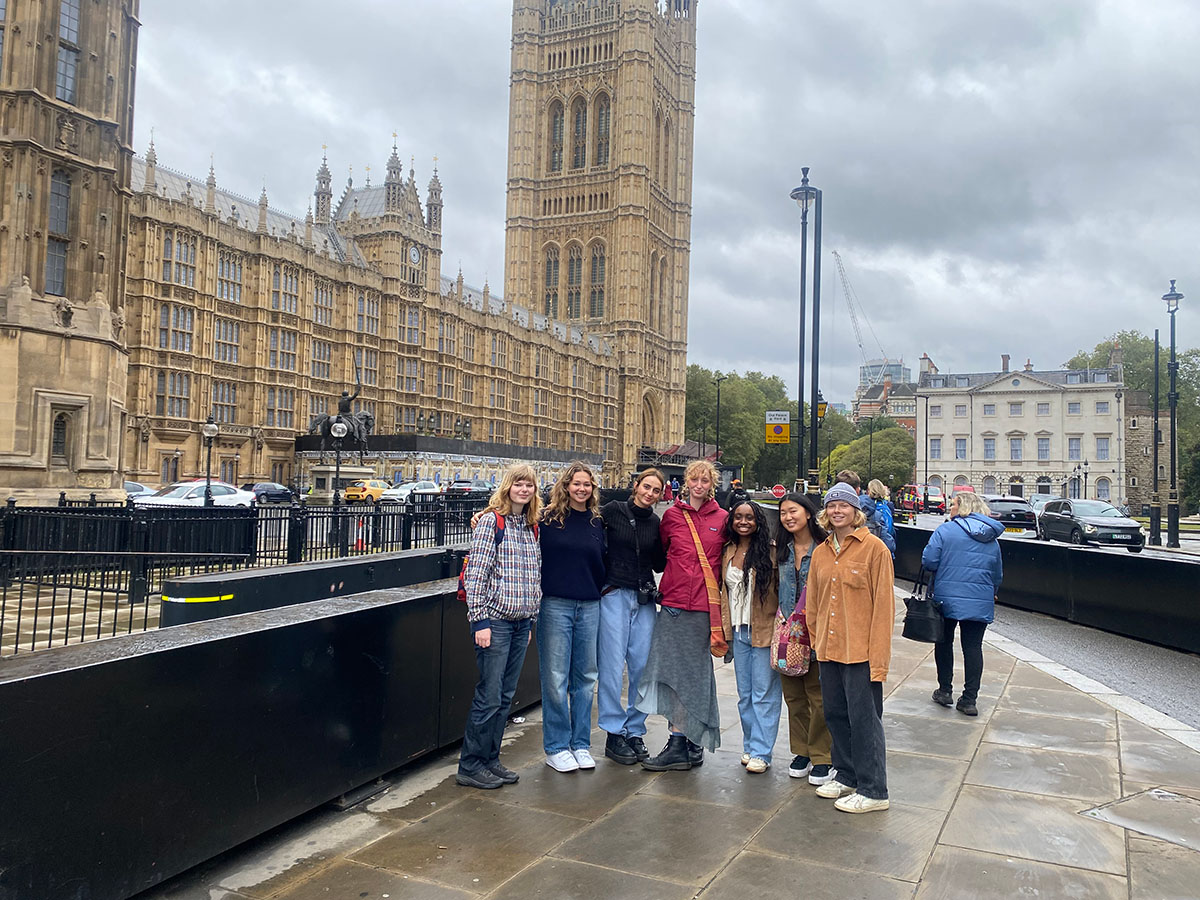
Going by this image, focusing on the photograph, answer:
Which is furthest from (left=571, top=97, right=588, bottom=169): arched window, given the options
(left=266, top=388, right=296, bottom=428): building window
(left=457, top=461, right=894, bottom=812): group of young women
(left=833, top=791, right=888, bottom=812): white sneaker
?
(left=833, top=791, right=888, bottom=812): white sneaker

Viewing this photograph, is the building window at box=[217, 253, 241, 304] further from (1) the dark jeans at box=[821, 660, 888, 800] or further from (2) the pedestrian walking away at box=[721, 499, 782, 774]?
(1) the dark jeans at box=[821, 660, 888, 800]

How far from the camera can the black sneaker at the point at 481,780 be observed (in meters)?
5.00

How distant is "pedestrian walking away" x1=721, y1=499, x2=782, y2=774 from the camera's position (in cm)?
533

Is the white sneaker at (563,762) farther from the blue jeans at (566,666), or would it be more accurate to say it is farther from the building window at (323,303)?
the building window at (323,303)

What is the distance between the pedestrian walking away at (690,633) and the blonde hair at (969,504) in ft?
8.85

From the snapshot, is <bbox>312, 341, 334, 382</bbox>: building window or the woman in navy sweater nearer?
the woman in navy sweater

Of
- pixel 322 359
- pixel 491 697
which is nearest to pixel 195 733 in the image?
pixel 491 697

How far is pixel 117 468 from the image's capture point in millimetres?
21297

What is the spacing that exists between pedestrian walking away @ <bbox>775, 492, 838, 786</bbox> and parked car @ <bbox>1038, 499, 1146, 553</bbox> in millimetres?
20454

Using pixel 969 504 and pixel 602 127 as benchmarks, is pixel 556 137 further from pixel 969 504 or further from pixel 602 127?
pixel 969 504

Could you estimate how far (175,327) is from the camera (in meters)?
41.5

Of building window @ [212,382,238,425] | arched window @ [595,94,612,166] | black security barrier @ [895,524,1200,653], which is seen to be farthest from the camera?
arched window @ [595,94,612,166]

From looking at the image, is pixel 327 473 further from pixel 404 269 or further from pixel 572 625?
pixel 572 625

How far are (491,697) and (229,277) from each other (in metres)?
45.2
